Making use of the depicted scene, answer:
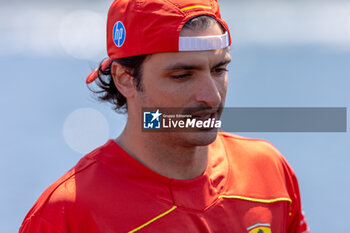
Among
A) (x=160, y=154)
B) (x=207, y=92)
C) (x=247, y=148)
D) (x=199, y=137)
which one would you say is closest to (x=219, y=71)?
(x=207, y=92)

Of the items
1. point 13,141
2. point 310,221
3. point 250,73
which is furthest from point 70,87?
point 310,221

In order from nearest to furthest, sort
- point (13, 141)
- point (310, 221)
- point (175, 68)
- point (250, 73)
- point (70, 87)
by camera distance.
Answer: point (175, 68) → point (310, 221) → point (13, 141) → point (70, 87) → point (250, 73)

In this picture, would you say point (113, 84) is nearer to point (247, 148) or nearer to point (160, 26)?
point (160, 26)

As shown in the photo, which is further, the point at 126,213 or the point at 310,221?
the point at 310,221

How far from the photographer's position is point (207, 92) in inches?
93.9

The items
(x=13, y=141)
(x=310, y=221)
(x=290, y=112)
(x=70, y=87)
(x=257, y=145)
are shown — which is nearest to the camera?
(x=257, y=145)

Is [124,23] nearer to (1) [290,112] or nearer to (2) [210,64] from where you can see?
(2) [210,64]

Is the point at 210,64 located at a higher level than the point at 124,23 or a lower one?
lower

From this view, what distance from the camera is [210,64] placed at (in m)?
2.44

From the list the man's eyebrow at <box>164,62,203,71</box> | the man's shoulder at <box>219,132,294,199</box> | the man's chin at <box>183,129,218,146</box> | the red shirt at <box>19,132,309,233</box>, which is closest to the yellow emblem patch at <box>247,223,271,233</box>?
the red shirt at <box>19,132,309,233</box>

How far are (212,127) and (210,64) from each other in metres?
0.29

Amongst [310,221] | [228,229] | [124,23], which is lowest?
[310,221]

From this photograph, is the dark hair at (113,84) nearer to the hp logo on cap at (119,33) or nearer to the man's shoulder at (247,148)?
the hp logo on cap at (119,33)

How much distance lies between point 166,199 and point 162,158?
7.9 inches
